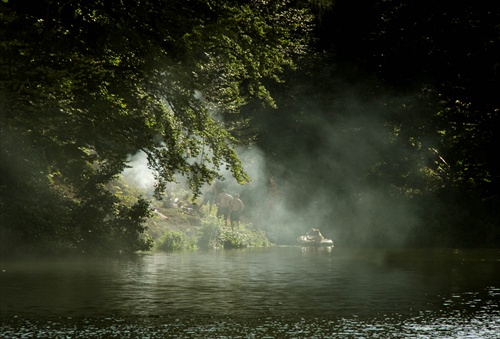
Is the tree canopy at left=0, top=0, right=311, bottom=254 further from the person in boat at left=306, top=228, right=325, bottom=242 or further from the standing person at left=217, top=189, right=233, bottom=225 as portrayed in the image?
the standing person at left=217, top=189, right=233, bottom=225

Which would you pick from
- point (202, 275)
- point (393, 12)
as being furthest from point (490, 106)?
point (202, 275)

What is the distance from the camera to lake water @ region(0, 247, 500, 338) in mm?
12289

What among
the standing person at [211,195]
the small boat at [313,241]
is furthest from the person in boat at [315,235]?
the standing person at [211,195]

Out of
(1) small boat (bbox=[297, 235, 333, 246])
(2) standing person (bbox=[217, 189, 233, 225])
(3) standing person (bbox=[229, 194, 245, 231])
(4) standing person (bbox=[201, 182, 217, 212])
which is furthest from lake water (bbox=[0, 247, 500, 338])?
(4) standing person (bbox=[201, 182, 217, 212])

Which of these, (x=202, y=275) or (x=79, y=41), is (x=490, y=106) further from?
(x=79, y=41)

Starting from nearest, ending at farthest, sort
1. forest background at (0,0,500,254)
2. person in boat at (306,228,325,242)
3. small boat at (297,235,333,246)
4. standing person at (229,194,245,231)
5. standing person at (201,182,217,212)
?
1. forest background at (0,0,500,254)
2. small boat at (297,235,333,246)
3. person in boat at (306,228,325,242)
4. standing person at (229,194,245,231)
5. standing person at (201,182,217,212)

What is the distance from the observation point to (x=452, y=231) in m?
41.3

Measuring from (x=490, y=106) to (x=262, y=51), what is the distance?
10.7 meters

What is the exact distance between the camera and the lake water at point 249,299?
1229 centimetres

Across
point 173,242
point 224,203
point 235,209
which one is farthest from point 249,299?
point 235,209

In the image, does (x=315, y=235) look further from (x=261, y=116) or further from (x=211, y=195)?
(x=211, y=195)

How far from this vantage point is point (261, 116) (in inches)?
1688

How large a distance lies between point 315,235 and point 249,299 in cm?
2827

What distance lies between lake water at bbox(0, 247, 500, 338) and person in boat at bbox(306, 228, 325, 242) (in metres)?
17.1
